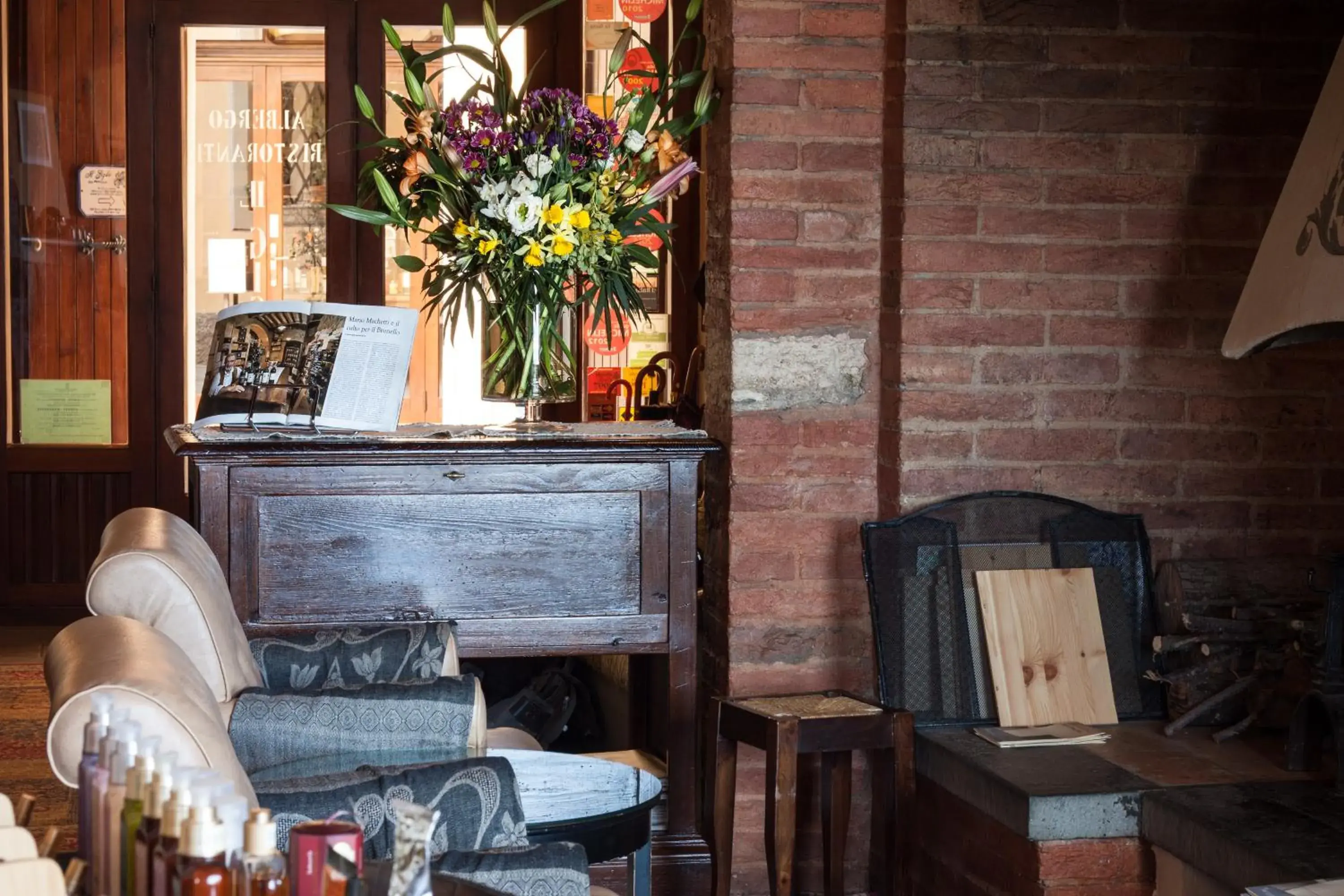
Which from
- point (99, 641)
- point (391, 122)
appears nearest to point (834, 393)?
point (99, 641)

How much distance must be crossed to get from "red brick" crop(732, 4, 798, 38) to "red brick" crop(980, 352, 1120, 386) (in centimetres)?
81

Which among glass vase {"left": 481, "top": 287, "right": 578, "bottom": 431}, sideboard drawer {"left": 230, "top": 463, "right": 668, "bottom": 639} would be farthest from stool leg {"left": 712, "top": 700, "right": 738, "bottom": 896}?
glass vase {"left": 481, "top": 287, "right": 578, "bottom": 431}

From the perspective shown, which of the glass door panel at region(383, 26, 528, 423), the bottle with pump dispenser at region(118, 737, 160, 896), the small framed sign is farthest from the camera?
the small framed sign

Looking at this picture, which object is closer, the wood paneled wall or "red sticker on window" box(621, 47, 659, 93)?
"red sticker on window" box(621, 47, 659, 93)

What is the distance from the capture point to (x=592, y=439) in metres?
3.14

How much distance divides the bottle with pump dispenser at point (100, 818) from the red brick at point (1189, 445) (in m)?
2.44

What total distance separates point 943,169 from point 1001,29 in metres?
0.32

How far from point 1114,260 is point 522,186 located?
1.28m

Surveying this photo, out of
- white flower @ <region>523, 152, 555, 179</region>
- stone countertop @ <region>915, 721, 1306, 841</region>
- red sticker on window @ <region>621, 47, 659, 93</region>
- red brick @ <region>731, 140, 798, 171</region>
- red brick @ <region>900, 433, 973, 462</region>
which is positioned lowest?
stone countertop @ <region>915, 721, 1306, 841</region>

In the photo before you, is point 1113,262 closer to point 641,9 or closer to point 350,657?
point 350,657

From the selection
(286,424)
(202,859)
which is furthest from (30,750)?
(202,859)

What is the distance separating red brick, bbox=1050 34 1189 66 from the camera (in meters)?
3.20

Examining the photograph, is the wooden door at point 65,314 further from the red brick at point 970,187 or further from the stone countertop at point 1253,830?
the stone countertop at point 1253,830

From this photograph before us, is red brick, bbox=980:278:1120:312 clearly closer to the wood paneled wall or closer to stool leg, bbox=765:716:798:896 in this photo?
stool leg, bbox=765:716:798:896
